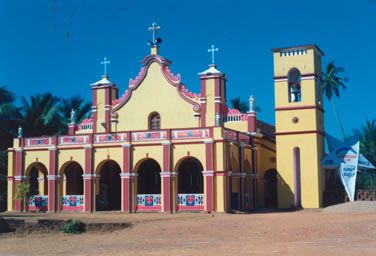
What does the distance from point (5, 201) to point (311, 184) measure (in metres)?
20.1

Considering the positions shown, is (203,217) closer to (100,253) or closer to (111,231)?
(111,231)

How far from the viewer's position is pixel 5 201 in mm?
40000

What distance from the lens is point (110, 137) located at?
3397cm

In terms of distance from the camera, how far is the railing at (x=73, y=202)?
34531mm

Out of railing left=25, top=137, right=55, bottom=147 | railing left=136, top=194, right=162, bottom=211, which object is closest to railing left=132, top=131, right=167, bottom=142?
railing left=136, top=194, right=162, bottom=211

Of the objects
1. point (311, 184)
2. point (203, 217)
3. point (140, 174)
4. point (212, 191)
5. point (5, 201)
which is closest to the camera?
point (203, 217)

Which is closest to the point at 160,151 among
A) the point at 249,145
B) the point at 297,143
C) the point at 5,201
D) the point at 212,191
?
the point at 212,191

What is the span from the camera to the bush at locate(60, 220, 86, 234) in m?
24.1

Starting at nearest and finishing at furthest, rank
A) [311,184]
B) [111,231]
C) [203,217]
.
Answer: [111,231] → [203,217] → [311,184]

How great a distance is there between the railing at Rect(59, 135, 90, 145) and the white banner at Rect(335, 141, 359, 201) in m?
14.8

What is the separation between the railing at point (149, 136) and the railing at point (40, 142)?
5.50 meters

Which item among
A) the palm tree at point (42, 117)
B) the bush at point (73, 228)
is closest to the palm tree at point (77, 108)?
the palm tree at point (42, 117)

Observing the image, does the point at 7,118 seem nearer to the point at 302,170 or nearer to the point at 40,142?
the point at 40,142

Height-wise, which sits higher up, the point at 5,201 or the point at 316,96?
the point at 316,96
